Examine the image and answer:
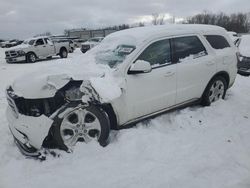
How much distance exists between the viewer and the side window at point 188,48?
16.3 ft

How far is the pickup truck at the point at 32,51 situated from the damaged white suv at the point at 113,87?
1439 cm

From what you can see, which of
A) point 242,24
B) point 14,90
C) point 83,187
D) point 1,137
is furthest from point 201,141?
point 242,24

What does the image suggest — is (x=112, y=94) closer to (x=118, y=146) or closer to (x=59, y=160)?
(x=118, y=146)

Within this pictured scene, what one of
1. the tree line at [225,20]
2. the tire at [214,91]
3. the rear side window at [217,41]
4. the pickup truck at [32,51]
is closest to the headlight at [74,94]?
the tire at [214,91]

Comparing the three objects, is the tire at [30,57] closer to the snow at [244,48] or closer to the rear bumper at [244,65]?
the snow at [244,48]

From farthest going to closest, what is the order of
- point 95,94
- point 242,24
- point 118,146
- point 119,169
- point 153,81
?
point 242,24, point 153,81, point 118,146, point 95,94, point 119,169

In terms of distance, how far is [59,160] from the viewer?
3.81 metres

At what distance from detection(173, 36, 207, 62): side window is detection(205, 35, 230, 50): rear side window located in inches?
12.7

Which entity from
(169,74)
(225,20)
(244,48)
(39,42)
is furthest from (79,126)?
(225,20)

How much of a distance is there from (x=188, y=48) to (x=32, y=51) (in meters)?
15.5

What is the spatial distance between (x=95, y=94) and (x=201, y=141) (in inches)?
73.4

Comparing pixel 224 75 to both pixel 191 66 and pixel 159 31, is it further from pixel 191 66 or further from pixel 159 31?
pixel 159 31

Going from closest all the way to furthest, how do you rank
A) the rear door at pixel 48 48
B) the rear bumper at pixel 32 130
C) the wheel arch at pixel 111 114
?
1. the rear bumper at pixel 32 130
2. the wheel arch at pixel 111 114
3. the rear door at pixel 48 48

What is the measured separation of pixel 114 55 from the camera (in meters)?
4.66
